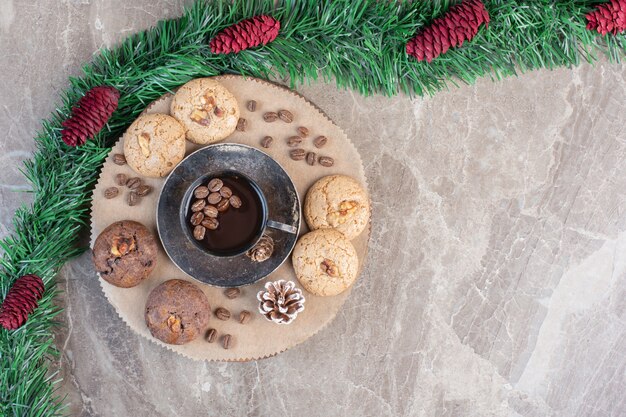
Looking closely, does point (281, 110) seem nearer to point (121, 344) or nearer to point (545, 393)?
point (121, 344)

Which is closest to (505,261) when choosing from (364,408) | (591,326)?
(591,326)

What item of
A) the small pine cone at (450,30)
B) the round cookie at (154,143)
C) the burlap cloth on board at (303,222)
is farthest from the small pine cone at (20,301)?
the small pine cone at (450,30)

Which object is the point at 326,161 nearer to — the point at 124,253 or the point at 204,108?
the point at 204,108

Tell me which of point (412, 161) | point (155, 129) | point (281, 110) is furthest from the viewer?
point (412, 161)

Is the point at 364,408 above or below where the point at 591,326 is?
below

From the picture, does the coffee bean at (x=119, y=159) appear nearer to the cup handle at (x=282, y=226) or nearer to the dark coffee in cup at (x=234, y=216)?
the dark coffee in cup at (x=234, y=216)

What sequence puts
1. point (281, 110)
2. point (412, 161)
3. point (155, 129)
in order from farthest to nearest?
1. point (412, 161)
2. point (281, 110)
3. point (155, 129)
